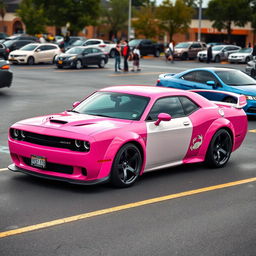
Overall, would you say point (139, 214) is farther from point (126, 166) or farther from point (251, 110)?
point (251, 110)

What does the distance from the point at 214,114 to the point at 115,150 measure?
2542 millimetres

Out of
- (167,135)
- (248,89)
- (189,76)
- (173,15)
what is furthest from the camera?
Answer: (173,15)

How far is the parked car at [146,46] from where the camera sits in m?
57.9

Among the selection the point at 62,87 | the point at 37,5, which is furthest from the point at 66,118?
the point at 37,5

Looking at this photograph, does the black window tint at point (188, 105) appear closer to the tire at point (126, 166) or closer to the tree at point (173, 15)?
the tire at point (126, 166)

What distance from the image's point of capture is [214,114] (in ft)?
34.4

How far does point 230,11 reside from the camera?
250 feet

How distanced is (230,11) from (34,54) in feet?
133

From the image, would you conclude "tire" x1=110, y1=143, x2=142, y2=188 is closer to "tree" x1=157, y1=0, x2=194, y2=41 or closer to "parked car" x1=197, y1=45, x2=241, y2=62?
"parked car" x1=197, y1=45, x2=241, y2=62

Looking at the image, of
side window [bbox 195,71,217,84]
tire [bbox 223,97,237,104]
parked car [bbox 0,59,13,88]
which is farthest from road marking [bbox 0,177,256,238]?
parked car [bbox 0,59,13,88]

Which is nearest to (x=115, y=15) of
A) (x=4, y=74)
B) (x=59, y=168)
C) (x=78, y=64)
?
(x=78, y=64)

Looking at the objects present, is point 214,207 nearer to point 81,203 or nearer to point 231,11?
point 81,203

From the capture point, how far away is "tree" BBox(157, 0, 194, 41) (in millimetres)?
75500

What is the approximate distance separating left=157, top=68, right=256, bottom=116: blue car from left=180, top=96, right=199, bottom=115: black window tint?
6554 mm
